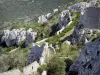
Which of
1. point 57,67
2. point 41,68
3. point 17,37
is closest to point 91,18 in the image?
point 57,67

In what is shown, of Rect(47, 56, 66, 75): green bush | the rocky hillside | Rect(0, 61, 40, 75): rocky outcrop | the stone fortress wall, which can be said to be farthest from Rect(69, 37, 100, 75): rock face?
the stone fortress wall

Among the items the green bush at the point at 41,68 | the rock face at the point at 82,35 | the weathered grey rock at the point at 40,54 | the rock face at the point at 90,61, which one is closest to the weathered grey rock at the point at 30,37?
the rock face at the point at 82,35

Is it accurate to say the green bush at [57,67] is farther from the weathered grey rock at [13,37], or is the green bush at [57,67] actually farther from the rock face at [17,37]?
the weathered grey rock at [13,37]

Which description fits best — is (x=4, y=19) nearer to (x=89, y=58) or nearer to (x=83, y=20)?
(x=83, y=20)

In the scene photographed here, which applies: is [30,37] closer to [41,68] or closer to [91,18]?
[91,18]

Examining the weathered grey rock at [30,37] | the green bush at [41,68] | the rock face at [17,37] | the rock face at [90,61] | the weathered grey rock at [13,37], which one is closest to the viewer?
the rock face at [90,61]

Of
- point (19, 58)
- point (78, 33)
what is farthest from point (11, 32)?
point (19, 58)
